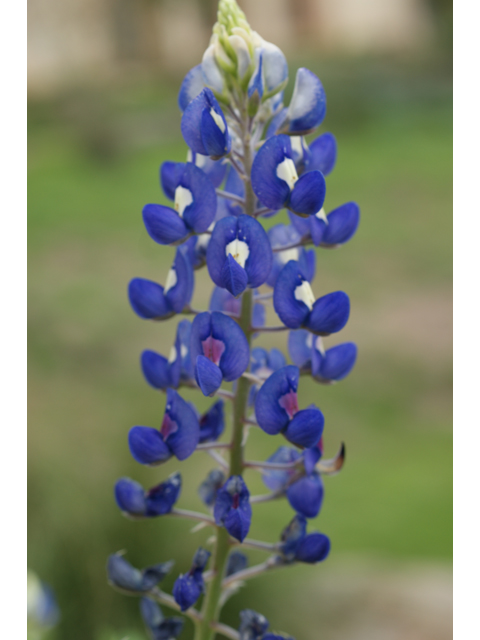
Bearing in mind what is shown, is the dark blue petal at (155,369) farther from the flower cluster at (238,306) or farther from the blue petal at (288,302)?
the blue petal at (288,302)

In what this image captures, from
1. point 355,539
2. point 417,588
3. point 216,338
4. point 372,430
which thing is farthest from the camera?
point 372,430

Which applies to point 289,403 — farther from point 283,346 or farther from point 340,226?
point 283,346

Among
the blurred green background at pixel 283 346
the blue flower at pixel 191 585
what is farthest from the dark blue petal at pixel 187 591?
the blurred green background at pixel 283 346

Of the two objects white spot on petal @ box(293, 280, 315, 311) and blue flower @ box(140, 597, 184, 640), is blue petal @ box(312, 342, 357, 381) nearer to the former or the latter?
white spot on petal @ box(293, 280, 315, 311)

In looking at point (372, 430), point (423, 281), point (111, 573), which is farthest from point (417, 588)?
point (423, 281)

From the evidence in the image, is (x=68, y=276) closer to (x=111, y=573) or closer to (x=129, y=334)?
(x=129, y=334)

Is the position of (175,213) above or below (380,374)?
above
